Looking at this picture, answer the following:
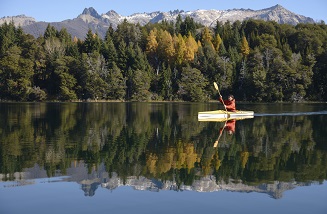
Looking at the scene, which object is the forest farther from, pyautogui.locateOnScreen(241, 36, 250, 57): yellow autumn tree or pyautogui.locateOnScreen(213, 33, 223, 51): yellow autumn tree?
pyautogui.locateOnScreen(213, 33, 223, 51): yellow autumn tree

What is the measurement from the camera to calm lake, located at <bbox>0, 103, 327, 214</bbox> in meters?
11.8

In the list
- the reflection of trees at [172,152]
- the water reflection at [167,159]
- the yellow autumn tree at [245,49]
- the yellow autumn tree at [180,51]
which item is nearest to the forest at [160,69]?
the yellow autumn tree at [180,51]

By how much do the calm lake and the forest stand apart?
6502 centimetres

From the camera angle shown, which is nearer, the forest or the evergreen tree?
the forest

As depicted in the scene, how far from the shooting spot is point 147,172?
15266 millimetres

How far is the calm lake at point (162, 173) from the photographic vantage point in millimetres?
11836

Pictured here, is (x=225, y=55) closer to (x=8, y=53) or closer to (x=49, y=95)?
(x=49, y=95)

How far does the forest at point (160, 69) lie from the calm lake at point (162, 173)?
213 feet

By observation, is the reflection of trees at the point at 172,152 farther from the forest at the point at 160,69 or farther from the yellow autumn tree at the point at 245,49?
the yellow autumn tree at the point at 245,49

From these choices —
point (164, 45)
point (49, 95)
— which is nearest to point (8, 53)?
point (49, 95)

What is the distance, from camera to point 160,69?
10312 centimetres

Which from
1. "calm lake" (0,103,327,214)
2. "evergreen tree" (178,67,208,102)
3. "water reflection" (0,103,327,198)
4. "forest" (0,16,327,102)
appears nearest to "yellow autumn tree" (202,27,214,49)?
"forest" (0,16,327,102)

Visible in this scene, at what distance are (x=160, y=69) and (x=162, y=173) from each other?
88698mm

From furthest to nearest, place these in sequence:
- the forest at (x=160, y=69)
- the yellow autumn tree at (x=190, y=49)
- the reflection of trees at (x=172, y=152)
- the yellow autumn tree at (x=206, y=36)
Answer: the yellow autumn tree at (x=206, y=36)
the yellow autumn tree at (x=190, y=49)
the forest at (x=160, y=69)
the reflection of trees at (x=172, y=152)
